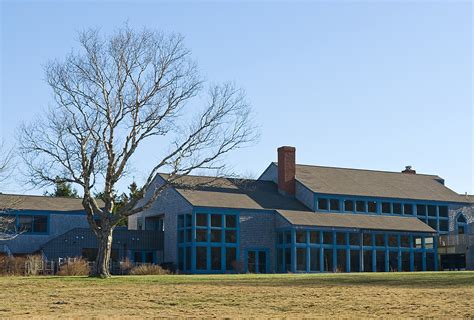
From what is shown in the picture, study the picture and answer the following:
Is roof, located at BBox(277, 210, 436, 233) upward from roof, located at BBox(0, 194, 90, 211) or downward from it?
downward

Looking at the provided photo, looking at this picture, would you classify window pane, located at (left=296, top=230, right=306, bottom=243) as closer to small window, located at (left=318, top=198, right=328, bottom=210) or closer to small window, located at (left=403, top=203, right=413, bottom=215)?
small window, located at (left=318, top=198, right=328, bottom=210)

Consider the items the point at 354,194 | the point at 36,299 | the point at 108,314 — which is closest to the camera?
the point at 108,314

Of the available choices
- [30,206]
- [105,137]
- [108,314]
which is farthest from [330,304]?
[30,206]

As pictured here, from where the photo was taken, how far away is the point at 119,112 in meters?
41.9

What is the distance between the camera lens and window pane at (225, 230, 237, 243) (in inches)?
2228

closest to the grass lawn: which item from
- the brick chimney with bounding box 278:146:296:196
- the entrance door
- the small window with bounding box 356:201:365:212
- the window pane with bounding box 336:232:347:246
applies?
the entrance door


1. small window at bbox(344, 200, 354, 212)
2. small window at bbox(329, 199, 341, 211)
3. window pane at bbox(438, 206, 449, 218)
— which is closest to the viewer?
small window at bbox(329, 199, 341, 211)

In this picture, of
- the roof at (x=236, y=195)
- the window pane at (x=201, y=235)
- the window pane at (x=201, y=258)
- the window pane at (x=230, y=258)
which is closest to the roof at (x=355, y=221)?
the roof at (x=236, y=195)

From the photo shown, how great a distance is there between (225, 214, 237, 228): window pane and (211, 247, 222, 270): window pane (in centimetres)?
186

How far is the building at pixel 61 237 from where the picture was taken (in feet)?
183

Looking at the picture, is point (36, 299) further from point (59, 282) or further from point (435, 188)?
point (435, 188)

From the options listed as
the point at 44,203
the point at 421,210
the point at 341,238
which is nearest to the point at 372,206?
the point at 421,210

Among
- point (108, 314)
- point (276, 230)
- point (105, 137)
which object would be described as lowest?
point (108, 314)

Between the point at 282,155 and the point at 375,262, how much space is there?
432 inches
